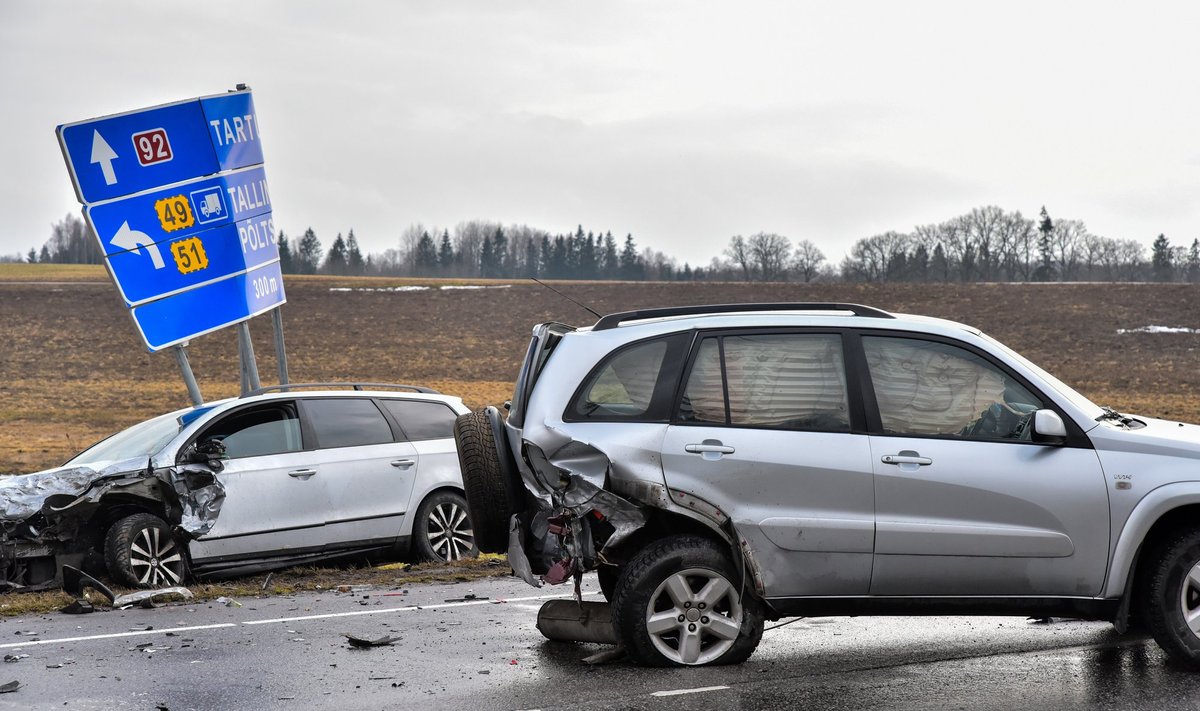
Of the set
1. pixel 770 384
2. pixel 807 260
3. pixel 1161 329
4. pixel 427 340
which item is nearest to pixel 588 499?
pixel 770 384

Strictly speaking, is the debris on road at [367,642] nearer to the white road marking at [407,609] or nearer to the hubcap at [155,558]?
the white road marking at [407,609]

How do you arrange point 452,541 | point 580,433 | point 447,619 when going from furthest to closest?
point 452,541 → point 447,619 → point 580,433

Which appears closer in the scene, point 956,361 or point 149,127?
point 956,361

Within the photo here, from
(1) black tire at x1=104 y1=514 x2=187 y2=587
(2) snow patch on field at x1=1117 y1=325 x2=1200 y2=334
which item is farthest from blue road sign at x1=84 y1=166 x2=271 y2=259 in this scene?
(2) snow patch on field at x1=1117 y1=325 x2=1200 y2=334

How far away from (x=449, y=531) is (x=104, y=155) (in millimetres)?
5826

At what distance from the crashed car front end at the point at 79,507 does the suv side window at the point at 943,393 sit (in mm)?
5572

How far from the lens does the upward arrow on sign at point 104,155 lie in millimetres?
12961

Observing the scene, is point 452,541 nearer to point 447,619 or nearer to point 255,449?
point 255,449

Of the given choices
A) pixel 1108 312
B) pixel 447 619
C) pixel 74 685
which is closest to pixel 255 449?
pixel 447 619

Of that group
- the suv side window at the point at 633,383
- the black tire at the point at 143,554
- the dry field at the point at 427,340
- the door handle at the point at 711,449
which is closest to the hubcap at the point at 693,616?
the door handle at the point at 711,449

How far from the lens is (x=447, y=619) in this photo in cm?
803

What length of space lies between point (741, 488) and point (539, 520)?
1.16 metres

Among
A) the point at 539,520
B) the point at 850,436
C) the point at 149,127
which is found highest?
the point at 149,127

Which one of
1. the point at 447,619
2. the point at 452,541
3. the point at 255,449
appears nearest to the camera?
the point at 447,619
